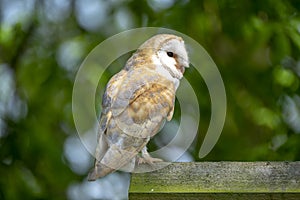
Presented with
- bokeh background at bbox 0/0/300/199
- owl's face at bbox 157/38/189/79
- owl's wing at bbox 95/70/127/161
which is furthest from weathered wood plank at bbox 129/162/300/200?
bokeh background at bbox 0/0/300/199

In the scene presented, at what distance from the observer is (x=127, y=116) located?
290 centimetres

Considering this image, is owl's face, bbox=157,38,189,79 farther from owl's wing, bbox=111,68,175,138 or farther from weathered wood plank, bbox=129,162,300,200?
weathered wood plank, bbox=129,162,300,200

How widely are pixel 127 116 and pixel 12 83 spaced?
2748mm

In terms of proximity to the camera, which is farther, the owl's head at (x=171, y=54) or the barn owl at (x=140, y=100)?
the owl's head at (x=171, y=54)

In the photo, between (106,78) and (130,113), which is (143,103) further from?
(106,78)

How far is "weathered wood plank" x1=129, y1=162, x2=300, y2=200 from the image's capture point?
8.32ft

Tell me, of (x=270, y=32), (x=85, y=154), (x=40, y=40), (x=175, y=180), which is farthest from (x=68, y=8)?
A: (x=175, y=180)

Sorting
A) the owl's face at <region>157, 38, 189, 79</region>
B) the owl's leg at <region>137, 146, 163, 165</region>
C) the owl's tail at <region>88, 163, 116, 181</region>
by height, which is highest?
the owl's face at <region>157, 38, 189, 79</region>

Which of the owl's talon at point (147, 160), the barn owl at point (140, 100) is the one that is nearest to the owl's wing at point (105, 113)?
the barn owl at point (140, 100)

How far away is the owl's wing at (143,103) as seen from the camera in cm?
290

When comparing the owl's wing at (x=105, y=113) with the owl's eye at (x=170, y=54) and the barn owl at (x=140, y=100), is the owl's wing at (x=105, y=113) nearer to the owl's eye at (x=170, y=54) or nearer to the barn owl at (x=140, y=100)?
the barn owl at (x=140, y=100)

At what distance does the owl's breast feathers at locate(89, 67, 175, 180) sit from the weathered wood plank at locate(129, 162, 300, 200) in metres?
0.17

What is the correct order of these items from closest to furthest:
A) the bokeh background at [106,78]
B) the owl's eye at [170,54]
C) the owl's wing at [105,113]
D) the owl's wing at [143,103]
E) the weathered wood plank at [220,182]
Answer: the weathered wood plank at [220,182] < the owl's wing at [105,113] < the owl's wing at [143,103] < the owl's eye at [170,54] < the bokeh background at [106,78]

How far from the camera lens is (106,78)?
5.00 metres
